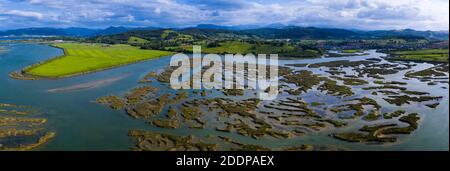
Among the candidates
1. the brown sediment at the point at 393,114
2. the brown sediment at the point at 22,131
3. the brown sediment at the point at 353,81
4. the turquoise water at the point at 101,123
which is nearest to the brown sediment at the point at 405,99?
the turquoise water at the point at 101,123

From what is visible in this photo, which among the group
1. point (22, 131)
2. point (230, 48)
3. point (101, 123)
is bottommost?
point (22, 131)

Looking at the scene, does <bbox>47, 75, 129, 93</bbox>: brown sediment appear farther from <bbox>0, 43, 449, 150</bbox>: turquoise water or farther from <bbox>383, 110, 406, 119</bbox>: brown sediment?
<bbox>383, 110, 406, 119</bbox>: brown sediment

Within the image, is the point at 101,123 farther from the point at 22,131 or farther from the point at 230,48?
the point at 230,48

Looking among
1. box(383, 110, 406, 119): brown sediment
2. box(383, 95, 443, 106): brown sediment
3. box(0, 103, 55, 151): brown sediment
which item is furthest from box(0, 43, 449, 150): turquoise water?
box(383, 110, 406, 119): brown sediment

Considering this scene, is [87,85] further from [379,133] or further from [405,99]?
[405,99]

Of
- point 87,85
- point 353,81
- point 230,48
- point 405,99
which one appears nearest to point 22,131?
point 87,85

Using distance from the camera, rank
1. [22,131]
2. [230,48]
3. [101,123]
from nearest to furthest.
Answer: [22,131]
[101,123]
[230,48]

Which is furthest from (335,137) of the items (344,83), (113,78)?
(113,78)

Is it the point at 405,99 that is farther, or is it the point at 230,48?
the point at 230,48

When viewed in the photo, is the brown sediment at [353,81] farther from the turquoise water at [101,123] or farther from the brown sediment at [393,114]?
the brown sediment at [393,114]

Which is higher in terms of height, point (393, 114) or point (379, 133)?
point (393, 114)

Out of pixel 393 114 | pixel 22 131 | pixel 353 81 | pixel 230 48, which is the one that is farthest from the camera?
pixel 230 48
